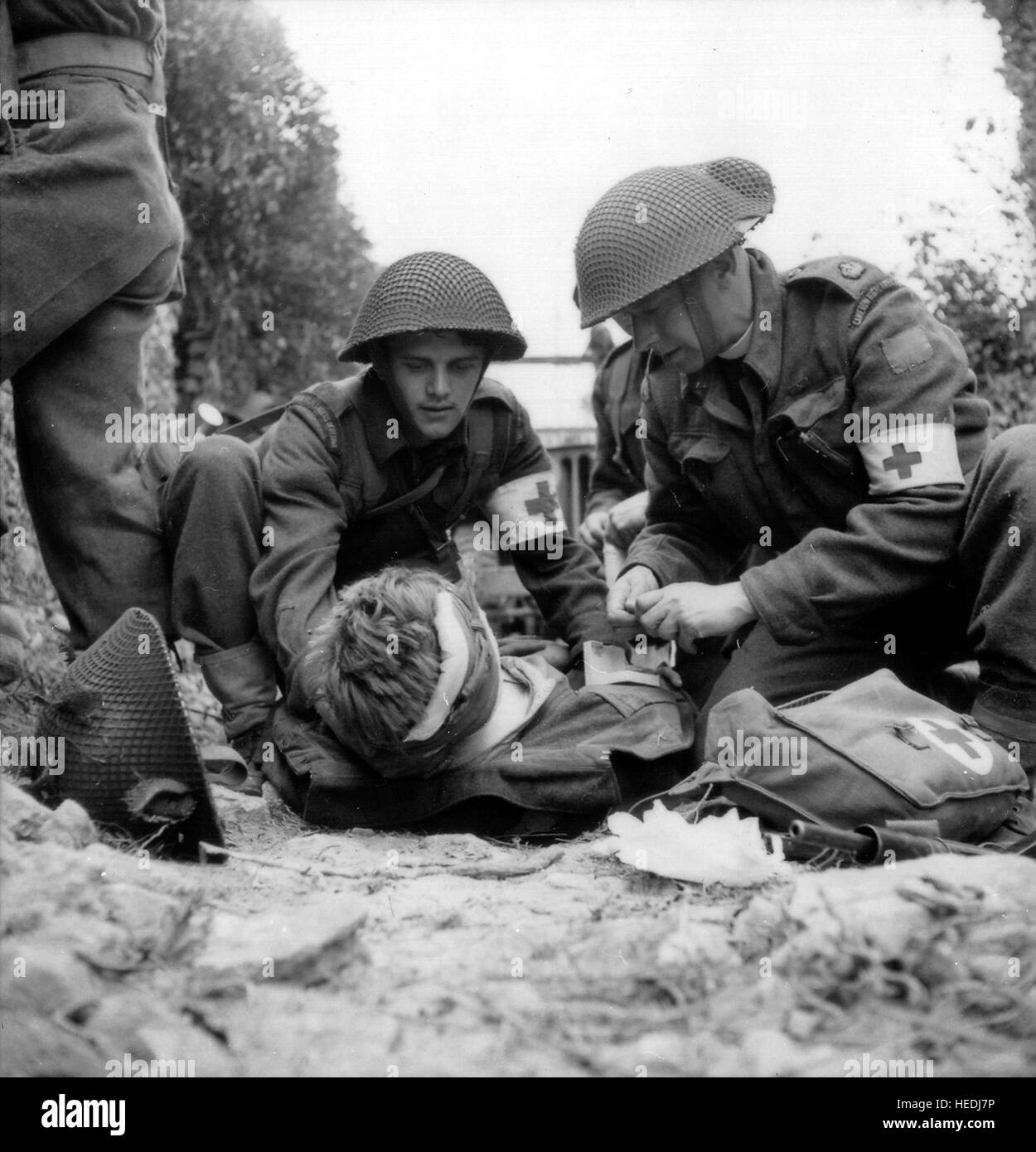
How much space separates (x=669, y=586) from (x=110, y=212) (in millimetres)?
1557

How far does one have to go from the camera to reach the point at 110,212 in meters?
3.01

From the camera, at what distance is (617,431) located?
16.5 feet

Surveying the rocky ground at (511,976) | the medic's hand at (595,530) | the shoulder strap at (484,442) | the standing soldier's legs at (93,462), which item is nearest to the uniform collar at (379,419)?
the shoulder strap at (484,442)

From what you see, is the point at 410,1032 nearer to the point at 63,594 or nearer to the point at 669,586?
the point at 669,586

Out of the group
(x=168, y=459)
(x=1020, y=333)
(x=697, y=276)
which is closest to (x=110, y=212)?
(x=168, y=459)

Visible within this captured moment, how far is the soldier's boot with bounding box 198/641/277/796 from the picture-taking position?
325 centimetres

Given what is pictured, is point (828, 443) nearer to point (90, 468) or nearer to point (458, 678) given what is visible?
point (458, 678)

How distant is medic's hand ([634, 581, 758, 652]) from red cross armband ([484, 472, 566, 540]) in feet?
2.26

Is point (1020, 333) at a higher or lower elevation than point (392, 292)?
lower

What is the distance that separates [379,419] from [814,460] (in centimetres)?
116
